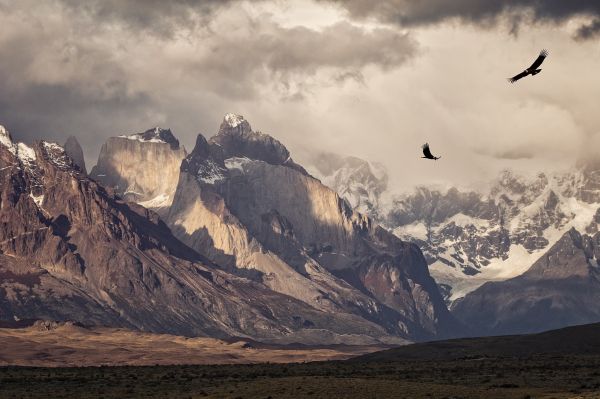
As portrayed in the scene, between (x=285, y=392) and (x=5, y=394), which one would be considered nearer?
(x=285, y=392)

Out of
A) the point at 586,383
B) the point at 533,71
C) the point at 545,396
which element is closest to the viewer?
the point at 533,71

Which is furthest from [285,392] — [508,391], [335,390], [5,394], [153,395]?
[5,394]

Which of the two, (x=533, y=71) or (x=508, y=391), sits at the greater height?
(x=533, y=71)

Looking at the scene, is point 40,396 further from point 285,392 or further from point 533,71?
point 533,71

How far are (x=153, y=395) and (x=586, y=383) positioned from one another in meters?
66.3

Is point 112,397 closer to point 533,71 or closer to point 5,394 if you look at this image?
point 5,394

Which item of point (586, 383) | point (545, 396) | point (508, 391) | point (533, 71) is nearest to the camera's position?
point (533, 71)

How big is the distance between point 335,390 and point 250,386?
58.5 ft

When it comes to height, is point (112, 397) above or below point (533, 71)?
below

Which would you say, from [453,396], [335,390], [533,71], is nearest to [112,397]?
[335,390]

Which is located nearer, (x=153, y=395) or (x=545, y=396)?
(x=545, y=396)

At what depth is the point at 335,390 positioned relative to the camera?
184500mm

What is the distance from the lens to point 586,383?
194375 mm

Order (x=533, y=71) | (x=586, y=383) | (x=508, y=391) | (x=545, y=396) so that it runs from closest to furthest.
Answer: (x=533, y=71), (x=545, y=396), (x=508, y=391), (x=586, y=383)
